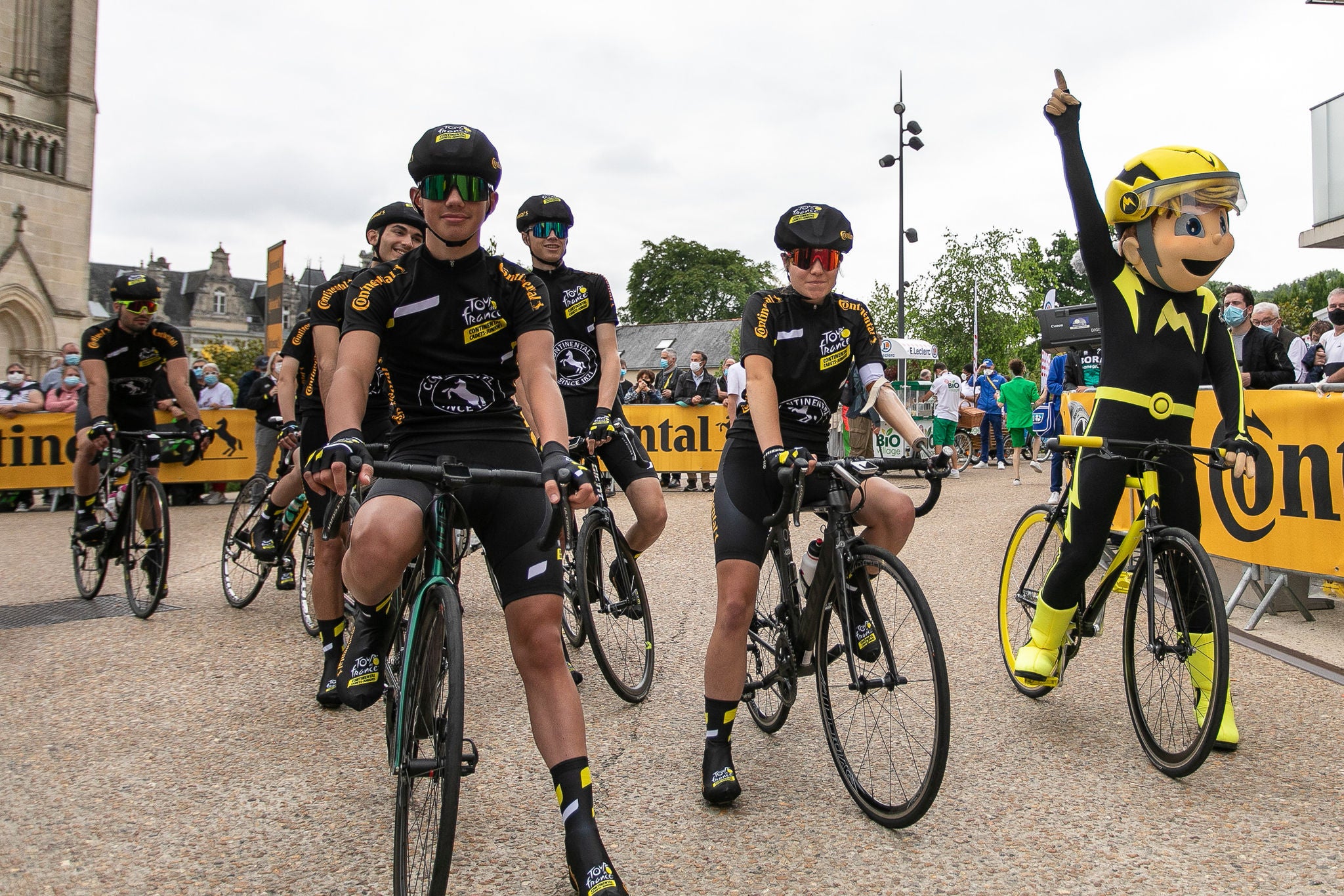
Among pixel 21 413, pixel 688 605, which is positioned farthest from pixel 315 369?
pixel 21 413

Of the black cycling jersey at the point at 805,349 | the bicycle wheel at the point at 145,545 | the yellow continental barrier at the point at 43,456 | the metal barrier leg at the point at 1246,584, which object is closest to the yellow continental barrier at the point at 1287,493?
the metal barrier leg at the point at 1246,584

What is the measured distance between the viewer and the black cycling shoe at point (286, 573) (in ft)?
23.6

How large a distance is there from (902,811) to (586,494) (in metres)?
1.53

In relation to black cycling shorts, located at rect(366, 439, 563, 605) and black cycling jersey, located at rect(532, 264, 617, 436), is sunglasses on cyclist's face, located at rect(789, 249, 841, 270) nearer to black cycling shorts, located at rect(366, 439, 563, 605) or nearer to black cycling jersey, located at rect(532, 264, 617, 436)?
black cycling shorts, located at rect(366, 439, 563, 605)

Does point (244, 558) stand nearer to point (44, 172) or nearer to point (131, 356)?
point (131, 356)

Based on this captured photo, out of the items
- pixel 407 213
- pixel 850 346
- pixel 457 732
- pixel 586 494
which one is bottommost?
pixel 457 732

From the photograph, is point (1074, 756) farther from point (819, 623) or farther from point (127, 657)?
point (127, 657)

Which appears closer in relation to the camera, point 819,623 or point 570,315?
point 819,623

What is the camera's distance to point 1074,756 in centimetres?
405

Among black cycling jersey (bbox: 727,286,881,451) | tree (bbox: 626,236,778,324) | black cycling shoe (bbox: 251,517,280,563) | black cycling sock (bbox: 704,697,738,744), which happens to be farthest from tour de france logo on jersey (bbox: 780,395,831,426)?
tree (bbox: 626,236,778,324)

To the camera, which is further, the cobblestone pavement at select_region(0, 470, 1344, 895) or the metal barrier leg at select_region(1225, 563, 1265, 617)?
the metal barrier leg at select_region(1225, 563, 1265, 617)

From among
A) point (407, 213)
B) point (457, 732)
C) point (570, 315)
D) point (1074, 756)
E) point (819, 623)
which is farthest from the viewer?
point (570, 315)

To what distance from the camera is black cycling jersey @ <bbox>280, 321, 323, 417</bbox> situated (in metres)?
5.85

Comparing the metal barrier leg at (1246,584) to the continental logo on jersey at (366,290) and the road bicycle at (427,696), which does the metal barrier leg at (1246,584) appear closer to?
the road bicycle at (427,696)
